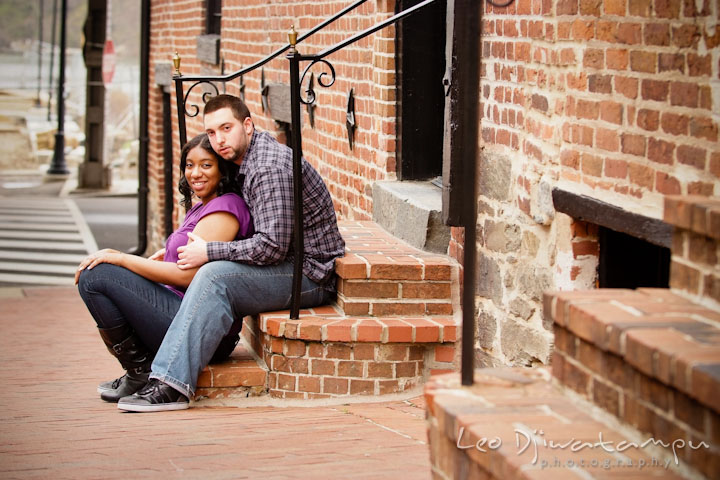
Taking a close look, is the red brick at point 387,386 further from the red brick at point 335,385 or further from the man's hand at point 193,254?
the man's hand at point 193,254

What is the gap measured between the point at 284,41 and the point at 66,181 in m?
19.4

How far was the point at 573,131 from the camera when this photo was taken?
158 inches

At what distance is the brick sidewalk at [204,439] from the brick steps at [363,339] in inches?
4.3

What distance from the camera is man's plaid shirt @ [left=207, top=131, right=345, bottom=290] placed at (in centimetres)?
484

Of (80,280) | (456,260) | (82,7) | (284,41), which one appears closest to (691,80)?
(456,260)

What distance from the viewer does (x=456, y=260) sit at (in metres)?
5.13

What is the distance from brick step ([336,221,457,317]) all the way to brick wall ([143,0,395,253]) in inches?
47.6

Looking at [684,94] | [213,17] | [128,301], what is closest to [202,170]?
[128,301]

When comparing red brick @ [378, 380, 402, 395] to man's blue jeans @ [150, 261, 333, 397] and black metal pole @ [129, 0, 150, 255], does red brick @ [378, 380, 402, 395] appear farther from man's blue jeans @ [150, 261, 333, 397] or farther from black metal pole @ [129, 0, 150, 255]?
black metal pole @ [129, 0, 150, 255]

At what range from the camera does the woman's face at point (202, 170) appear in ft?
16.9

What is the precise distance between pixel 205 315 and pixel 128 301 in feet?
1.47

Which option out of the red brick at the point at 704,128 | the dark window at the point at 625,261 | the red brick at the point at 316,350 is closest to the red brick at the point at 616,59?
the red brick at the point at 704,128

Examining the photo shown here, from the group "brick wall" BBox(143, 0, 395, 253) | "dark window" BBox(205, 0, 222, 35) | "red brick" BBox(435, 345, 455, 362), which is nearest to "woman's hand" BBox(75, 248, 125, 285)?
"red brick" BBox(435, 345, 455, 362)

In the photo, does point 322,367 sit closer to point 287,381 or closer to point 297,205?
point 287,381
